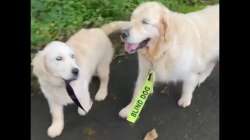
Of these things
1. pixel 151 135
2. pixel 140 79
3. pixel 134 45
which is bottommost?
pixel 151 135

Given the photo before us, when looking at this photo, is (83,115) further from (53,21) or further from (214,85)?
(214,85)

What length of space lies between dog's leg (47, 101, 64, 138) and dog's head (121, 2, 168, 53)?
537 mm

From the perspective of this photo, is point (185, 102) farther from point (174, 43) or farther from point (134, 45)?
point (134, 45)

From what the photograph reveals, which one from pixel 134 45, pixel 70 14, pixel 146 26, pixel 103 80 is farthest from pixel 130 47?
pixel 70 14

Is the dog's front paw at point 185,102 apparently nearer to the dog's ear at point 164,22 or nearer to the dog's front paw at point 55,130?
the dog's ear at point 164,22

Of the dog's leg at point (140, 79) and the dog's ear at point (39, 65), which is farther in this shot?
the dog's leg at point (140, 79)

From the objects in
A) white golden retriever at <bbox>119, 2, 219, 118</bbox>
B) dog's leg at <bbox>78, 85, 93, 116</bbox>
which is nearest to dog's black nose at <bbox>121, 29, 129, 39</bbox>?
white golden retriever at <bbox>119, 2, 219, 118</bbox>

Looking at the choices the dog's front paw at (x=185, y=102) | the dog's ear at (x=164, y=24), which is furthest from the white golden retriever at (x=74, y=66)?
the dog's front paw at (x=185, y=102)

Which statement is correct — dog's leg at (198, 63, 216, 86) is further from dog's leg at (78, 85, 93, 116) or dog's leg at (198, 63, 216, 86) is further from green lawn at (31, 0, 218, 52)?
dog's leg at (78, 85, 93, 116)

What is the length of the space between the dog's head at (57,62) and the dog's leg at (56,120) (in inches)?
8.6

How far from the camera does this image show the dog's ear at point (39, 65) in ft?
10.4

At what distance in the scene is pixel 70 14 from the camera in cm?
334

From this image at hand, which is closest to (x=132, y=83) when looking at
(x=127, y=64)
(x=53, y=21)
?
(x=127, y=64)

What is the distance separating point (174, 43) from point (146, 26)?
214 mm
